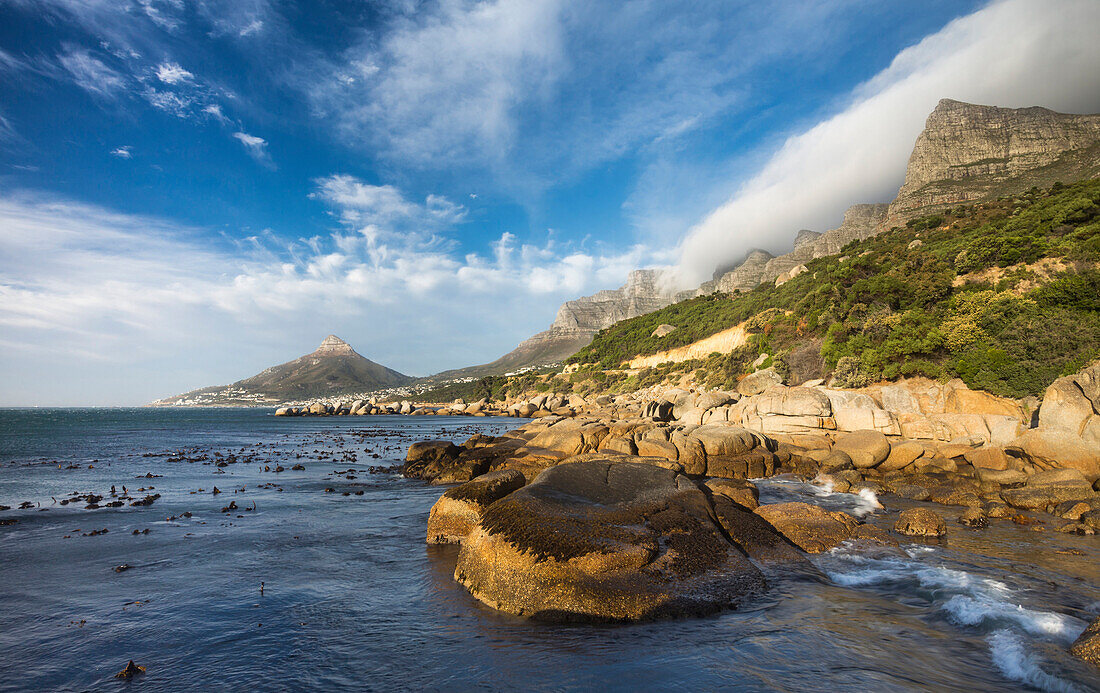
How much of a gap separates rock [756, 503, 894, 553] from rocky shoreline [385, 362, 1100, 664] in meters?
0.05

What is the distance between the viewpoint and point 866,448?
22594 millimetres

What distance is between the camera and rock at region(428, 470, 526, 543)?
13.2 meters

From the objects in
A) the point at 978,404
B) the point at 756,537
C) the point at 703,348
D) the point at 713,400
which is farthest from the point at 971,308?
the point at 703,348

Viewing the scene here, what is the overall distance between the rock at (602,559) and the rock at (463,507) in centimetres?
246

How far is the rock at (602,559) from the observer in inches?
324

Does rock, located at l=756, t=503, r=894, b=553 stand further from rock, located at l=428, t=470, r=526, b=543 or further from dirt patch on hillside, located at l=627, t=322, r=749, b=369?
dirt patch on hillside, located at l=627, t=322, r=749, b=369

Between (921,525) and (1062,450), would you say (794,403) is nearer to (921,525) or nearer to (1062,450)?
(1062,450)

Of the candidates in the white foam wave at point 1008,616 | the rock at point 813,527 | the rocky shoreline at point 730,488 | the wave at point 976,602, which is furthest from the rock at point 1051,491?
the white foam wave at point 1008,616

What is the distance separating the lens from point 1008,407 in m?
23.9

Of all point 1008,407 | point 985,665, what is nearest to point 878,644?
point 985,665

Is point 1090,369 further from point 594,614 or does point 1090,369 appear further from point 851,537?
point 594,614

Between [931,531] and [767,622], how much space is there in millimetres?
8810

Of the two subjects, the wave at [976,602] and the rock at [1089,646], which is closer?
the rock at [1089,646]

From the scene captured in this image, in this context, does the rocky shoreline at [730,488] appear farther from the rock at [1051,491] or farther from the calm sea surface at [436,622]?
the calm sea surface at [436,622]
